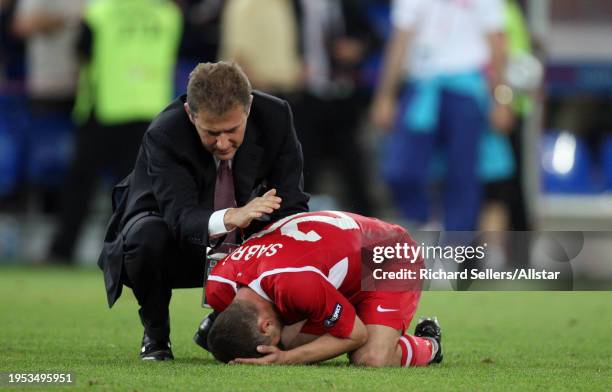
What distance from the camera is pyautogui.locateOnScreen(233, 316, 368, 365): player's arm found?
6.28 meters

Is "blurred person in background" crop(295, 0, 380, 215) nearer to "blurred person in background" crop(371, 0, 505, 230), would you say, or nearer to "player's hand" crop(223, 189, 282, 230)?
"blurred person in background" crop(371, 0, 505, 230)

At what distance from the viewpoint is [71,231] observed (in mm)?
12930

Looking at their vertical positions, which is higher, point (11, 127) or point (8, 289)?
point (11, 127)

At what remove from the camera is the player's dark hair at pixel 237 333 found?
6137mm

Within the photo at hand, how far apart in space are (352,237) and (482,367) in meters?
0.75

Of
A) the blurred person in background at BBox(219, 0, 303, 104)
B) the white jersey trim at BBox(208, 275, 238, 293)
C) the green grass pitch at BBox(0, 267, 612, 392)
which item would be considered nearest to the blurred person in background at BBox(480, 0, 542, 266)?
the green grass pitch at BBox(0, 267, 612, 392)

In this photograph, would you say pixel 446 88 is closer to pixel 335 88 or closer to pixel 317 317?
pixel 335 88

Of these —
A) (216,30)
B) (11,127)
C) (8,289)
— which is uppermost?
(216,30)

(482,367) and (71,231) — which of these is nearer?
(482,367)

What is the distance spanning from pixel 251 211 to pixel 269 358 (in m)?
0.59

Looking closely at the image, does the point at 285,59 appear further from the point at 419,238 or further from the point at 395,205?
the point at 419,238

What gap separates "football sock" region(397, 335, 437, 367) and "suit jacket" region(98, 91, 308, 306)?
73cm

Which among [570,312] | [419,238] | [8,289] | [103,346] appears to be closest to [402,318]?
[419,238]

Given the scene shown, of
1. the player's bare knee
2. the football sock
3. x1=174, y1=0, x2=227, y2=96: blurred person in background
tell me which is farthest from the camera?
x1=174, y1=0, x2=227, y2=96: blurred person in background
